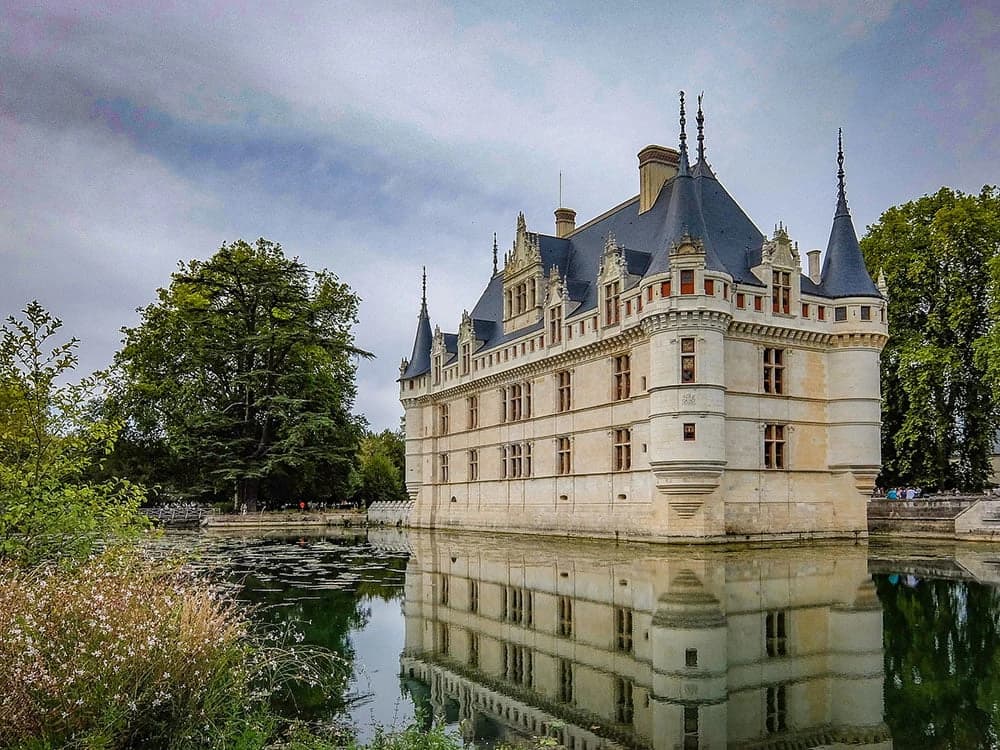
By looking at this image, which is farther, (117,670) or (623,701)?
(623,701)

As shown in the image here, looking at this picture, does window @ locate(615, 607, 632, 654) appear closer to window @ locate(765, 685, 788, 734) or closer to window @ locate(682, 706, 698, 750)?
window @ locate(765, 685, 788, 734)

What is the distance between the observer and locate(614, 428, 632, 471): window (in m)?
26.0

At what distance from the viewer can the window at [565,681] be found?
7891 mm

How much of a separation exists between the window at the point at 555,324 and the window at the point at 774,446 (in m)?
7.55

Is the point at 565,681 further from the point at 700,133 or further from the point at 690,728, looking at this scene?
the point at 700,133

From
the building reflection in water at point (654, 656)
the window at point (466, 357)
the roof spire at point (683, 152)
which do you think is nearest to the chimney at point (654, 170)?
the roof spire at point (683, 152)

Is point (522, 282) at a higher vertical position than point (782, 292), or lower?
higher

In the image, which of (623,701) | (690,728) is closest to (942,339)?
(623,701)

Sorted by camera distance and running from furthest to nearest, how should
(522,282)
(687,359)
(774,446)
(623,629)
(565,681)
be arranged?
1. (522,282)
2. (774,446)
3. (687,359)
4. (623,629)
5. (565,681)

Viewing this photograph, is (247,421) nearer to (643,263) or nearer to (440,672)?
(643,263)

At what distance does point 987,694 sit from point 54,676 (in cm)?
735

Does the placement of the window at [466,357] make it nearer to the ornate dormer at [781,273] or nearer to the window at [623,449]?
the window at [623,449]

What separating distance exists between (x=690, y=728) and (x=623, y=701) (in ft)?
2.98

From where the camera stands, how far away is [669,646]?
9.77 meters
